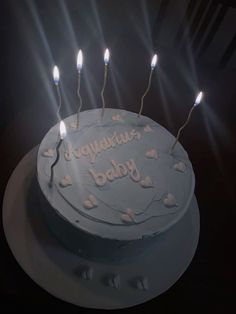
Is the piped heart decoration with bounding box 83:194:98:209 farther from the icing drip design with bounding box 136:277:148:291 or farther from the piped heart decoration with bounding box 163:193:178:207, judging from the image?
the icing drip design with bounding box 136:277:148:291

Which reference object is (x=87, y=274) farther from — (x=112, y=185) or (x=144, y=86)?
(x=144, y=86)

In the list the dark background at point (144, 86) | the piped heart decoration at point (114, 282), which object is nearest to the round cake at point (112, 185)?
the piped heart decoration at point (114, 282)

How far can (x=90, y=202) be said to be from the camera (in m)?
1.81

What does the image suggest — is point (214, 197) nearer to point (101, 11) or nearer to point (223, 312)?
point (223, 312)

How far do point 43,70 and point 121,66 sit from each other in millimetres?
605

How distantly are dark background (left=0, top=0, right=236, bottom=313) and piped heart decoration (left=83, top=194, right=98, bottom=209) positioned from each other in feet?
2.04

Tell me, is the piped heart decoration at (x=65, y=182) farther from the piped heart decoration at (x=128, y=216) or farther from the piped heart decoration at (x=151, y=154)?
the piped heart decoration at (x=151, y=154)

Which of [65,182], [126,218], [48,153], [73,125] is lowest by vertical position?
[126,218]

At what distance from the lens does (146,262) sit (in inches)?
81.5

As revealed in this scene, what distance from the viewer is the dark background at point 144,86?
226 cm

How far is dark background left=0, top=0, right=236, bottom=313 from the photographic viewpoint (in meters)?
2.26

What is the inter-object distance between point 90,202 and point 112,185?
150 millimetres

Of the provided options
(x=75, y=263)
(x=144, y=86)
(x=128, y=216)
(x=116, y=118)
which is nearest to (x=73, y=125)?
(x=116, y=118)

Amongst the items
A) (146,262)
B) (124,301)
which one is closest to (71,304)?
(124,301)
